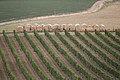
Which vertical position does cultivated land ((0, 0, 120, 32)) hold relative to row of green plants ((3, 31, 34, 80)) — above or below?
above

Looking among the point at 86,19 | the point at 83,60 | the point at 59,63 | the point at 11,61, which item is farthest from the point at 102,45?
the point at 86,19

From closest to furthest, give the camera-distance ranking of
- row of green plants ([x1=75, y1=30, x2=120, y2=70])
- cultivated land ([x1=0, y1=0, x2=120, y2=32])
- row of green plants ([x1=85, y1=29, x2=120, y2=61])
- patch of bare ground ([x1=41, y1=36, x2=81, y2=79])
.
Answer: patch of bare ground ([x1=41, y1=36, x2=81, y2=79])
row of green plants ([x1=75, y1=30, x2=120, y2=70])
row of green plants ([x1=85, y1=29, x2=120, y2=61])
cultivated land ([x1=0, y1=0, x2=120, y2=32])

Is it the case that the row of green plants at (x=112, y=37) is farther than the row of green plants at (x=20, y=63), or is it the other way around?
the row of green plants at (x=112, y=37)

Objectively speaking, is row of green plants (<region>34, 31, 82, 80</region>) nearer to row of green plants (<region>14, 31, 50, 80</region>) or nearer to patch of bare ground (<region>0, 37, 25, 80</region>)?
row of green plants (<region>14, 31, 50, 80</region>)

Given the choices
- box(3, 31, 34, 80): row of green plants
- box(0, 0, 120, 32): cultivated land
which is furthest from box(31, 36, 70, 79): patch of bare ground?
box(0, 0, 120, 32): cultivated land

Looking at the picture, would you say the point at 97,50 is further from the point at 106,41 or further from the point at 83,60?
the point at 106,41

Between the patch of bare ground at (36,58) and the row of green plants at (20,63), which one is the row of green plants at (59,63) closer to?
the patch of bare ground at (36,58)

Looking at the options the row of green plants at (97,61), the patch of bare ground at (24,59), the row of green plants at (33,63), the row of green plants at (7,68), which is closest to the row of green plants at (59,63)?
the row of green plants at (33,63)

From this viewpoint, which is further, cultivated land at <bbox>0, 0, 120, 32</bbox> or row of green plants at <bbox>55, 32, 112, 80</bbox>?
cultivated land at <bbox>0, 0, 120, 32</bbox>

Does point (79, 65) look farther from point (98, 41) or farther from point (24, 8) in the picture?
point (24, 8)
